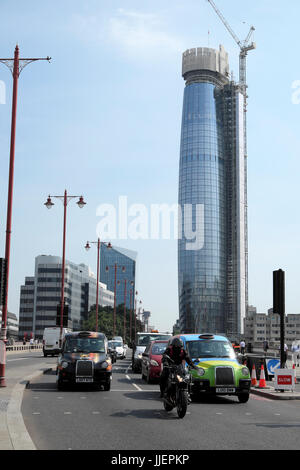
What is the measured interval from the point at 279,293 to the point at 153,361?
5.62 m

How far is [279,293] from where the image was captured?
20.0 m

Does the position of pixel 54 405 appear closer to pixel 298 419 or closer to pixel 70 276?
pixel 298 419

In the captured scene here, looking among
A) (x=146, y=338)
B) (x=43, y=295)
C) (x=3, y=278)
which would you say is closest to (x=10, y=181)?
(x=3, y=278)

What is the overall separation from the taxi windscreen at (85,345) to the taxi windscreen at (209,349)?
12.6 ft

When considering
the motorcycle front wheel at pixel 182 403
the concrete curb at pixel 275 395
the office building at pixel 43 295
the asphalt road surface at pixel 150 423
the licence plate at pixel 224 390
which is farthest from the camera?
the office building at pixel 43 295

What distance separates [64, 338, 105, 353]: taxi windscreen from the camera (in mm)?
19781

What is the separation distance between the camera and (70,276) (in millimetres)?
178250

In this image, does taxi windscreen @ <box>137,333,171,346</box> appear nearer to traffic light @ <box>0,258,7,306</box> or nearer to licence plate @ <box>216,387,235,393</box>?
traffic light @ <box>0,258,7,306</box>

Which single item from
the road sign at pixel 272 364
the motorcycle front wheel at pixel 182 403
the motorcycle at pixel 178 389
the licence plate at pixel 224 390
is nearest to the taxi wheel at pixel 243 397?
the licence plate at pixel 224 390

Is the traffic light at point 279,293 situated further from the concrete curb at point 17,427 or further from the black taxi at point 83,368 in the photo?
the concrete curb at point 17,427

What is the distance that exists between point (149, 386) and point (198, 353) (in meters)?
5.27

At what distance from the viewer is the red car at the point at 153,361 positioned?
886 inches

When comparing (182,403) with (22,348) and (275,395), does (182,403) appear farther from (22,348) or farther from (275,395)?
(22,348)

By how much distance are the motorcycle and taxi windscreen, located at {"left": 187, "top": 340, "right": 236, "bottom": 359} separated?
3.55 meters
